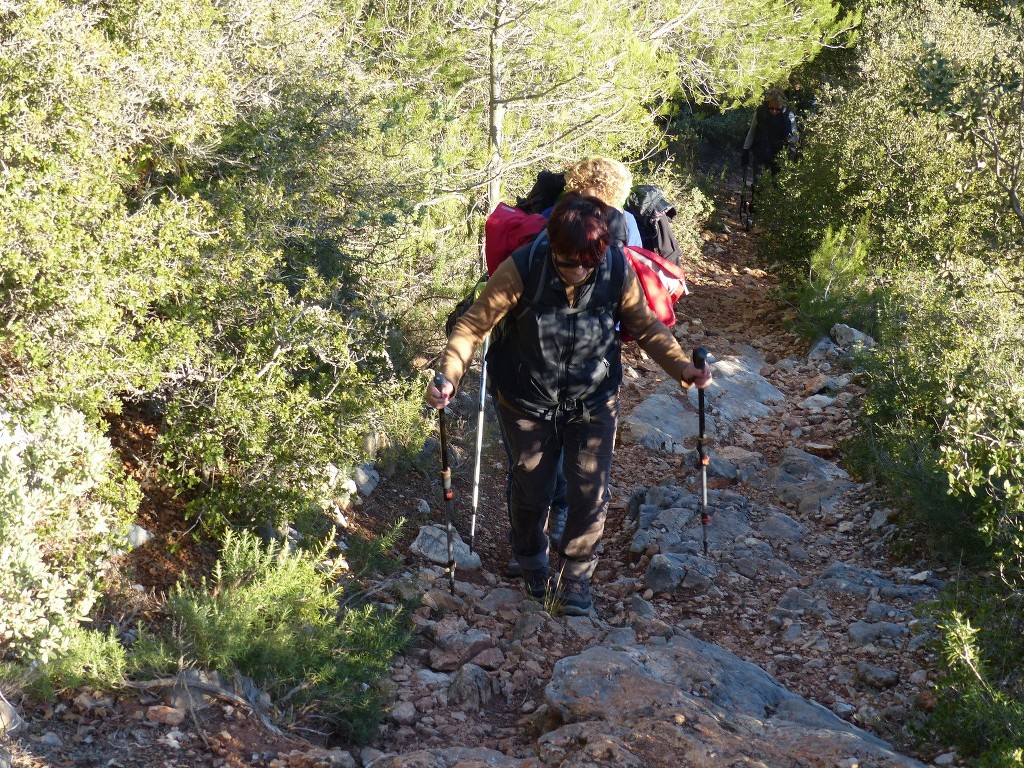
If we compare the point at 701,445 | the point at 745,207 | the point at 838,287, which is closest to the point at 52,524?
the point at 701,445

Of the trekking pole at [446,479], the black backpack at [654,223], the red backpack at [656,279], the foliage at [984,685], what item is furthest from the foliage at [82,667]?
the black backpack at [654,223]

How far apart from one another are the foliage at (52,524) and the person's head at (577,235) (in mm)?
1979

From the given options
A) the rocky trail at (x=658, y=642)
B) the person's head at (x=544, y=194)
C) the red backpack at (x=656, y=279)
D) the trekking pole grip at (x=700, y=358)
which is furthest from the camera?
the person's head at (x=544, y=194)

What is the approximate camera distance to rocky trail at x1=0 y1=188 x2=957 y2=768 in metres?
3.34

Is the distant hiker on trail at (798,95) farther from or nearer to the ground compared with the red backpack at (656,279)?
farther from the ground

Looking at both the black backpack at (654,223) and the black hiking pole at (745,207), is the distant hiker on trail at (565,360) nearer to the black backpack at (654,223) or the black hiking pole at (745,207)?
the black backpack at (654,223)

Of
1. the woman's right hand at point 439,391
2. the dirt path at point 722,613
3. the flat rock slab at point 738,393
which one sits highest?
the woman's right hand at point 439,391

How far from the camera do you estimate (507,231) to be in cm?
450

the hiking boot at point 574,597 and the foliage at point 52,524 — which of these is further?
the hiking boot at point 574,597

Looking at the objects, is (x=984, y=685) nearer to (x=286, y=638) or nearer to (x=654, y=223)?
(x=286, y=638)

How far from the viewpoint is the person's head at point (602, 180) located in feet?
15.1

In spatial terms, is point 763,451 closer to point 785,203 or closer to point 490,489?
point 490,489

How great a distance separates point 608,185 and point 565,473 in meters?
1.38

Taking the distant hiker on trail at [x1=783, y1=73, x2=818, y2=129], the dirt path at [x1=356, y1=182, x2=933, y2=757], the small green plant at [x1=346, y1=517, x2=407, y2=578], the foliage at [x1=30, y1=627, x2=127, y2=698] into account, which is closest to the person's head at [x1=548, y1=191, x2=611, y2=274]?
the small green plant at [x1=346, y1=517, x2=407, y2=578]
